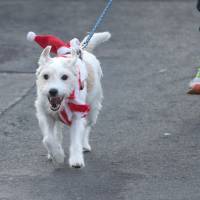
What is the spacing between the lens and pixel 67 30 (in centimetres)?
1316

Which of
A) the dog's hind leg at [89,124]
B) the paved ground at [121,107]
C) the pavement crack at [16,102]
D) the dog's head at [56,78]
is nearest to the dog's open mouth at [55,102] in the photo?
the dog's head at [56,78]

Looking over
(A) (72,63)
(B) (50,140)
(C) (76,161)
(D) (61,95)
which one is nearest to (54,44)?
(A) (72,63)

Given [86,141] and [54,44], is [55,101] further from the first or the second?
[86,141]

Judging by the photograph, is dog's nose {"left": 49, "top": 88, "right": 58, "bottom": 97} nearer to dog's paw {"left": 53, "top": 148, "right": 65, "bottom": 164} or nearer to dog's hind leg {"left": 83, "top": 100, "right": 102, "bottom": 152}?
dog's paw {"left": 53, "top": 148, "right": 65, "bottom": 164}

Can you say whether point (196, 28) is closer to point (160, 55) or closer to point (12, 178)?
point (160, 55)

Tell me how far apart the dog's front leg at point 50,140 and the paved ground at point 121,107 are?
165 mm

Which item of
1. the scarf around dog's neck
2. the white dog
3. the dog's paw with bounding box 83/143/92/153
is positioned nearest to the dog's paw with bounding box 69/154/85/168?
the white dog

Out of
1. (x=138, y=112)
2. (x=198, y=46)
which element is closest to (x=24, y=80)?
(x=138, y=112)

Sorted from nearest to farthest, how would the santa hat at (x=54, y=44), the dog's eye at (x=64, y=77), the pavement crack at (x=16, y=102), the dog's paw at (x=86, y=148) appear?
the dog's eye at (x=64, y=77), the santa hat at (x=54, y=44), the dog's paw at (x=86, y=148), the pavement crack at (x=16, y=102)

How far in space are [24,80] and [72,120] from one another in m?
3.54

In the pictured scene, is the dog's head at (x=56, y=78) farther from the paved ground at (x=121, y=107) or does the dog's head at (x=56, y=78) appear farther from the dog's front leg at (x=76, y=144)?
the paved ground at (x=121, y=107)

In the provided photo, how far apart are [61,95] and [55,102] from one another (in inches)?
4.8

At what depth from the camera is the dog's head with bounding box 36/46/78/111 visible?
21.9 ft

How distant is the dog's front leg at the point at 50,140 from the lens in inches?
274
